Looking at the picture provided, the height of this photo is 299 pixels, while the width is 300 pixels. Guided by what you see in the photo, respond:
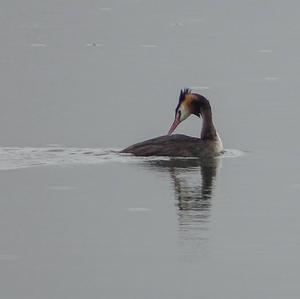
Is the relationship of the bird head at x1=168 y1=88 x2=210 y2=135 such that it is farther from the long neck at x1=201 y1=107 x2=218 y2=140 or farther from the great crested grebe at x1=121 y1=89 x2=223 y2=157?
the long neck at x1=201 y1=107 x2=218 y2=140

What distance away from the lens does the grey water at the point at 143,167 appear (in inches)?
434

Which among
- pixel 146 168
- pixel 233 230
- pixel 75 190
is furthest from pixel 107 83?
pixel 233 230

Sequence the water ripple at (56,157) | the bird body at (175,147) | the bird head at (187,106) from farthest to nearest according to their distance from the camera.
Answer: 1. the bird head at (187,106)
2. the bird body at (175,147)
3. the water ripple at (56,157)

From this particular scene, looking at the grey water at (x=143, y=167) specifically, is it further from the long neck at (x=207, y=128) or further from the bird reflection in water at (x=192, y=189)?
the long neck at (x=207, y=128)

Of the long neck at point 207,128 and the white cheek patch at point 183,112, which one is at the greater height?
the white cheek patch at point 183,112

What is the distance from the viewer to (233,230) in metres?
12.5

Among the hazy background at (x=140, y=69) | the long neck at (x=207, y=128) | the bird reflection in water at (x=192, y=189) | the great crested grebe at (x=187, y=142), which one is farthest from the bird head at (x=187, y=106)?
the bird reflection in water at (x=192, y=189)

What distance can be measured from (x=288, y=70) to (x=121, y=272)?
1311 centimetres

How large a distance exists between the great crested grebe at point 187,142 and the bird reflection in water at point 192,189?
0.48ft

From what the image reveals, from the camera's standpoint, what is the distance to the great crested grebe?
16.6 m

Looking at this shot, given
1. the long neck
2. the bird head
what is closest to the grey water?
the long neck

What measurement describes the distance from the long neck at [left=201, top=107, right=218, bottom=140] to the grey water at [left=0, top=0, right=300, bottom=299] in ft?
0.90

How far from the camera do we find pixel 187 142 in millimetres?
16859

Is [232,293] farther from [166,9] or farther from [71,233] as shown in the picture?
[166,9]
